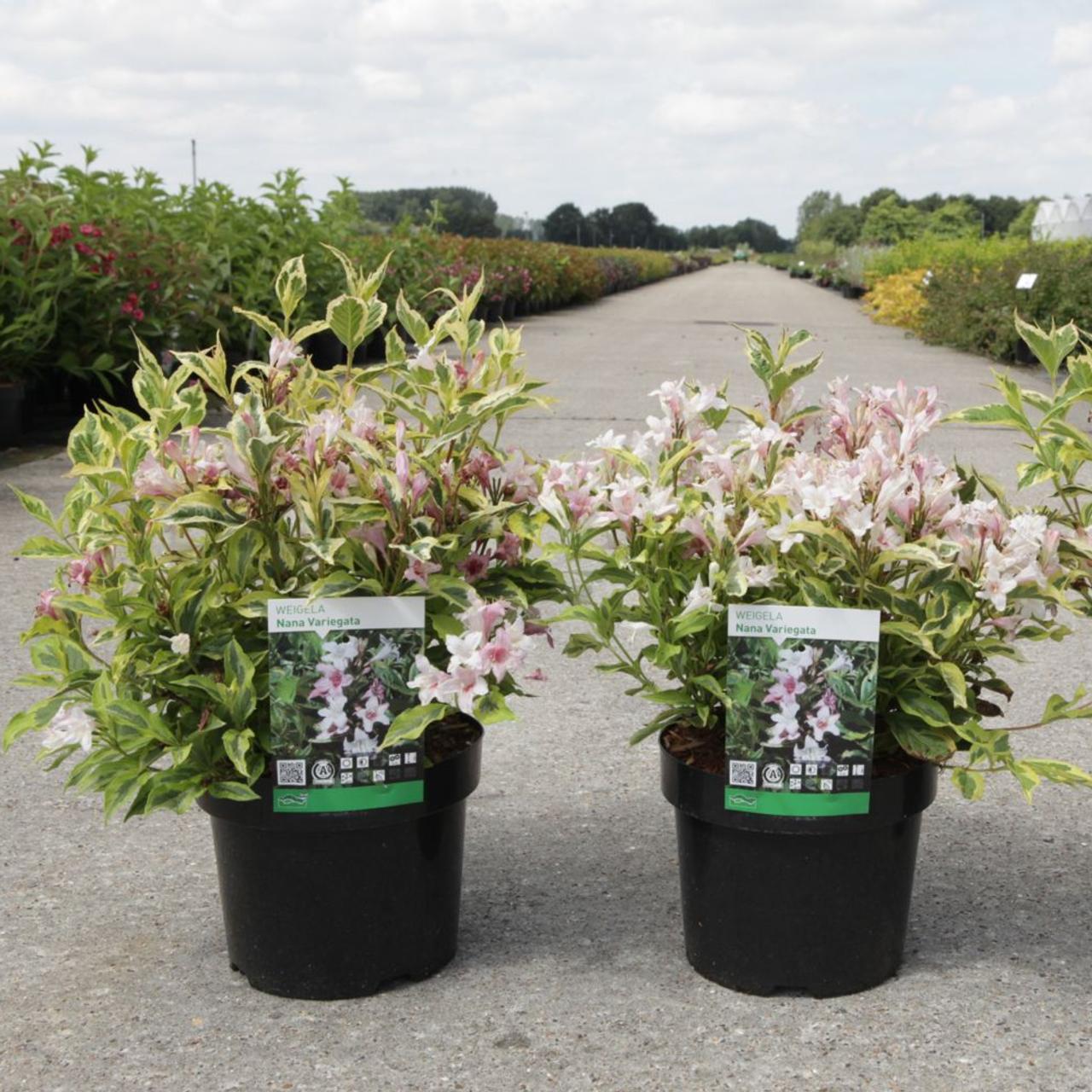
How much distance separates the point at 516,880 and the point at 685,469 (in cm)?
89

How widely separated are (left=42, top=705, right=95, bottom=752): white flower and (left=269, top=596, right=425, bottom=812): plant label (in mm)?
274

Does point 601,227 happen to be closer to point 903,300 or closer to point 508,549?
point 903,300

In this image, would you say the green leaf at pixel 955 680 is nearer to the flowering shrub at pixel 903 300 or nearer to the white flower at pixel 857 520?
the white flower at pixel 857 520

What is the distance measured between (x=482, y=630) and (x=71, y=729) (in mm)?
647

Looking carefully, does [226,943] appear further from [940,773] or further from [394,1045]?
[940,773]

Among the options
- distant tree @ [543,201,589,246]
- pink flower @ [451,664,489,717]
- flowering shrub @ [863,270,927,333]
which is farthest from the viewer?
distant tree @ [543,201,589,246]

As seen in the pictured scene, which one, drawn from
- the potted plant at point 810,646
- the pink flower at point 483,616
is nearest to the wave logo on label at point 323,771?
the pink flower at point 483,616

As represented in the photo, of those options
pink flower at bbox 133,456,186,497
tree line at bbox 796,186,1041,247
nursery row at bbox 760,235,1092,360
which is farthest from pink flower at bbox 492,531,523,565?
tree line at bbox 796,186,1041,247

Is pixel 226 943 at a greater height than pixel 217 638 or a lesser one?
lesser

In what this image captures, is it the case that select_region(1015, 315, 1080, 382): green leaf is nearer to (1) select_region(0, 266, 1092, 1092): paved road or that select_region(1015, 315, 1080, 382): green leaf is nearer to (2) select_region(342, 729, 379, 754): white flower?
(1) select_region(0, 266, 1092, 1092): paved road

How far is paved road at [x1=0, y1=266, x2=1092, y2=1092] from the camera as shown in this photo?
2.06 meters

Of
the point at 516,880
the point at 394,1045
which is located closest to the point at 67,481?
the point at 516,880

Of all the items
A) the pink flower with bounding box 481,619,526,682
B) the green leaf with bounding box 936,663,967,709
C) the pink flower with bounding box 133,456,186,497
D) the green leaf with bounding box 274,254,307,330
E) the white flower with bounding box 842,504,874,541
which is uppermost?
the green leaf with bounding box 274,254,307,330

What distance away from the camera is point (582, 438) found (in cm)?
820
